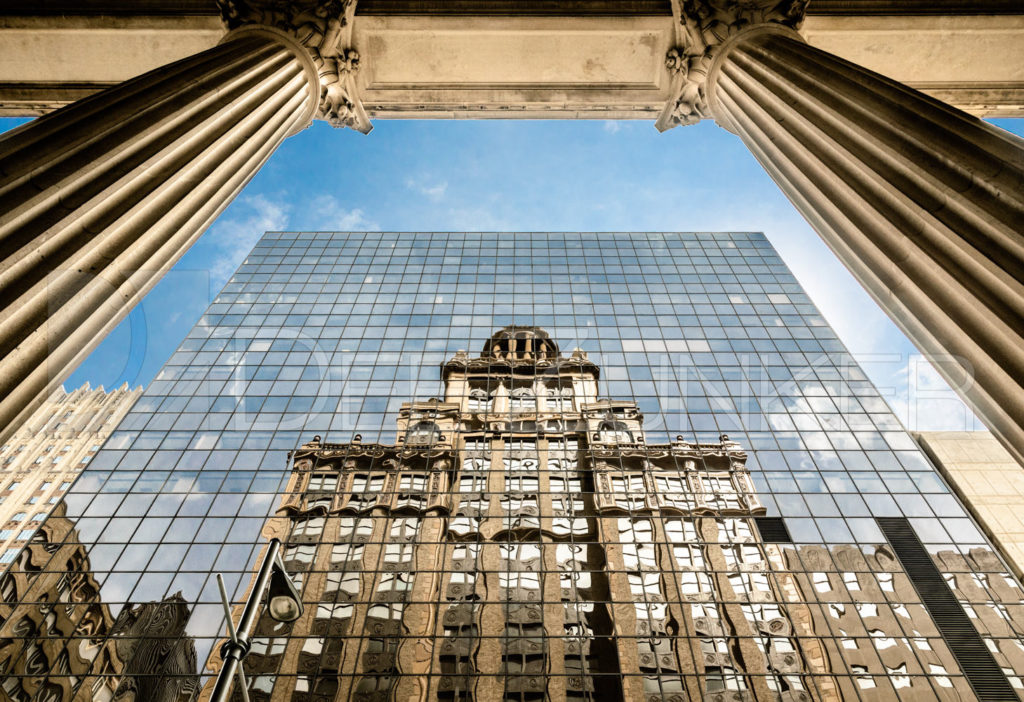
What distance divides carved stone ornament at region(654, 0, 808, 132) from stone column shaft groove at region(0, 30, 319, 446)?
676 centimetres

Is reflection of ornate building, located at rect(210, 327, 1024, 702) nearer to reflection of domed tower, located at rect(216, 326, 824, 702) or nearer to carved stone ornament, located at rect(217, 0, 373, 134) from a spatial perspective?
reflection of domed tower, located at rect(216, 326, 824, 702)

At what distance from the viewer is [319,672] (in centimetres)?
1622

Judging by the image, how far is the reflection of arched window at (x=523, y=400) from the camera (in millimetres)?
25538

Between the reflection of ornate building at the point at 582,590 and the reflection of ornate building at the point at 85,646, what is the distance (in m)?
2.43

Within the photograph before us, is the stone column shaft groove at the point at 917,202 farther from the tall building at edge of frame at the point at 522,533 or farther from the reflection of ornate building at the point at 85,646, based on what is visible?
the reflection of ornate building at the point at 85,646

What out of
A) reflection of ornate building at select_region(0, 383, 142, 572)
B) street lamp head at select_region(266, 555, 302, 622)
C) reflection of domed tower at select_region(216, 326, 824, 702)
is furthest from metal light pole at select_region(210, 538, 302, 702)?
reflection of ornate building at select_region(0, 383, 142, 572)

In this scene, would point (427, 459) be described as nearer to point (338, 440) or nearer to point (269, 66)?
point (338, 440)

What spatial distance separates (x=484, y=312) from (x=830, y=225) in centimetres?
2547

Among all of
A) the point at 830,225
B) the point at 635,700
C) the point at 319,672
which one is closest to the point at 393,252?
the point at 319,672

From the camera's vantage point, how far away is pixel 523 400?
26109 mm

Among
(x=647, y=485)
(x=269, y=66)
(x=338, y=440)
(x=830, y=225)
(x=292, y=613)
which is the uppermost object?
(x=338, y=440)

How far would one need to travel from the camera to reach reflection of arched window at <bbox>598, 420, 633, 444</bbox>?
2208cm

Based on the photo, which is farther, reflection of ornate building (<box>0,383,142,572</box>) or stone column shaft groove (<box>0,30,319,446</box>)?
reflection of ornate building (<box>0,383,142,572</box>)

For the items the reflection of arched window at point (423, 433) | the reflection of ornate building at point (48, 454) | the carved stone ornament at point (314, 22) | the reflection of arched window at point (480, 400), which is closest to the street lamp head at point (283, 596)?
the carved stone ornament at point (314, 22)
